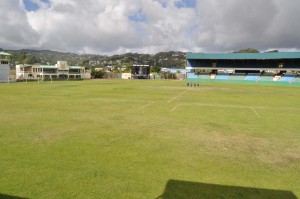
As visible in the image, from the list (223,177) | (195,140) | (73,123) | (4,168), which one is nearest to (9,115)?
(73,123)

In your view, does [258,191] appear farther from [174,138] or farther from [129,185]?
[174,138]

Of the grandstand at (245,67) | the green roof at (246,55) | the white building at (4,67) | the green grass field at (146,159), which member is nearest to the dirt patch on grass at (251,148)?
the green grass field at (146,159)

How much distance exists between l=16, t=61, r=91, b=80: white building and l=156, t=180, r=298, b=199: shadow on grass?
358ft

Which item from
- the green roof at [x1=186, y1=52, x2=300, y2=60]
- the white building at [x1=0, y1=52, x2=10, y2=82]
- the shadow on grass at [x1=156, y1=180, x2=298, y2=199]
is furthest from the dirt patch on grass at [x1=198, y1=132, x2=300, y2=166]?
the white building at [x1=0, y1=52, x2=10, y2=82]

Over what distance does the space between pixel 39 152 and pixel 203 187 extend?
5999 millimetres

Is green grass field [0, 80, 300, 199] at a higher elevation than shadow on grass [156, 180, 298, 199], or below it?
higher

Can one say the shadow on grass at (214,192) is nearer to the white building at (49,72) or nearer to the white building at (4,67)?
the white building at (4,67)

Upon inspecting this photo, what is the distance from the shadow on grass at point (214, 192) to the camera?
7.10m

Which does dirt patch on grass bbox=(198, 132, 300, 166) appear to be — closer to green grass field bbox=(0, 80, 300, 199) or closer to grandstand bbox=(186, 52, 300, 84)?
green grass field bbox=(0, 80, 300, 199)

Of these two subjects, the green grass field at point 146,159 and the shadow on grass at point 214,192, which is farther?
the green grass field at point 146,159

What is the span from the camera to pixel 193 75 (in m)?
97.2

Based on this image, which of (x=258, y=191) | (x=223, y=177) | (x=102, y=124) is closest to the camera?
(x=258, y=191)

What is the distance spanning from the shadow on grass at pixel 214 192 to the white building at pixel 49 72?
358 feet

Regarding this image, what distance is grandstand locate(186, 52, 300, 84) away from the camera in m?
81.1
